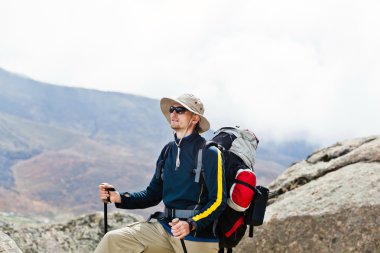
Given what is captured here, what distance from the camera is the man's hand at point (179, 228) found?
790cm

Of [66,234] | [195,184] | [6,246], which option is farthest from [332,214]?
[6,246]

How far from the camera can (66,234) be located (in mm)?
15445

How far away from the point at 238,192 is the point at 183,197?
882 mm

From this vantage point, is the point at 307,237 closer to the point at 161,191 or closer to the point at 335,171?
the point at 335,171

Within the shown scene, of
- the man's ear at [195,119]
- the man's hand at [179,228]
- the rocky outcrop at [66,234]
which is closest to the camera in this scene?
the man's hand at [179,228]

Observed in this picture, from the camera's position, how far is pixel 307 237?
13555mm

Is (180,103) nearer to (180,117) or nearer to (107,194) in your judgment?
(180,117)

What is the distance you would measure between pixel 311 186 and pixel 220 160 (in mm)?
8204

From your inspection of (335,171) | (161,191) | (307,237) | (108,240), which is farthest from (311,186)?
(108,240)

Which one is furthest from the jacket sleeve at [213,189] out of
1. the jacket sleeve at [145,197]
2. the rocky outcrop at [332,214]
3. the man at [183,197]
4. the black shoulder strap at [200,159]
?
the rocky outcrop at [332,214]

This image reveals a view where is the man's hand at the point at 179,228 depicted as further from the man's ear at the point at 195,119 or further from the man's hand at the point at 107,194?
the man's ear at the point at 195,119

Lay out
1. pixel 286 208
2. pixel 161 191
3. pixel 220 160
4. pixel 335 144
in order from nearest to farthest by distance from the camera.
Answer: pixel 220 160 → pixel 161 191 → pixel 286 208 → pixel 335 144

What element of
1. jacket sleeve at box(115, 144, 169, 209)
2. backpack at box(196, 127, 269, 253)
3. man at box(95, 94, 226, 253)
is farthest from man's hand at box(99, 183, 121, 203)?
backpack at box(196, 127, 269, 253)

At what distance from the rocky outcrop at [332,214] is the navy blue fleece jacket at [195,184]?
5703 mm
